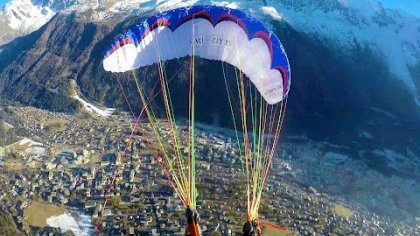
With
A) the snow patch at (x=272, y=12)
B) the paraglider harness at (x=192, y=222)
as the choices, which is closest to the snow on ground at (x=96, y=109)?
the snow patch at (x=272, y=12)

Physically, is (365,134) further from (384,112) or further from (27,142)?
(27,142)

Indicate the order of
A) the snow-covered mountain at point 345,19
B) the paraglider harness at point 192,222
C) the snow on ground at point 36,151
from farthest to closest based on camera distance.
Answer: the snow-covered mountain at point 345,19 < the snow on ground at point 36,151 < the paraglider harness at point 192,222

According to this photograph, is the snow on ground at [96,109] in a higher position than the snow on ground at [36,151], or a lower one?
higher

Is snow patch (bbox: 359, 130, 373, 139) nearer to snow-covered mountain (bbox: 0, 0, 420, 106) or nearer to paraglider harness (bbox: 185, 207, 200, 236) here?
snow-covered mountain (bbox: 0, 0, 420, 106)

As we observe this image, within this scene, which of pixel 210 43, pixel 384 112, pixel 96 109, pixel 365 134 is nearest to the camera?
pixel 210 43

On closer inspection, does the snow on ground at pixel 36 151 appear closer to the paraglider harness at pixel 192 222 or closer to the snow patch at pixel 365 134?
the snow patch at pixel 365 134

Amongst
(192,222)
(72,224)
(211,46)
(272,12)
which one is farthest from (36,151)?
(272,12)

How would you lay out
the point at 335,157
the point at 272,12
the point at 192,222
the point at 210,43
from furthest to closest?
the point at 272,12
the point at 335,157
the point at 210,43
the point at 192,222
